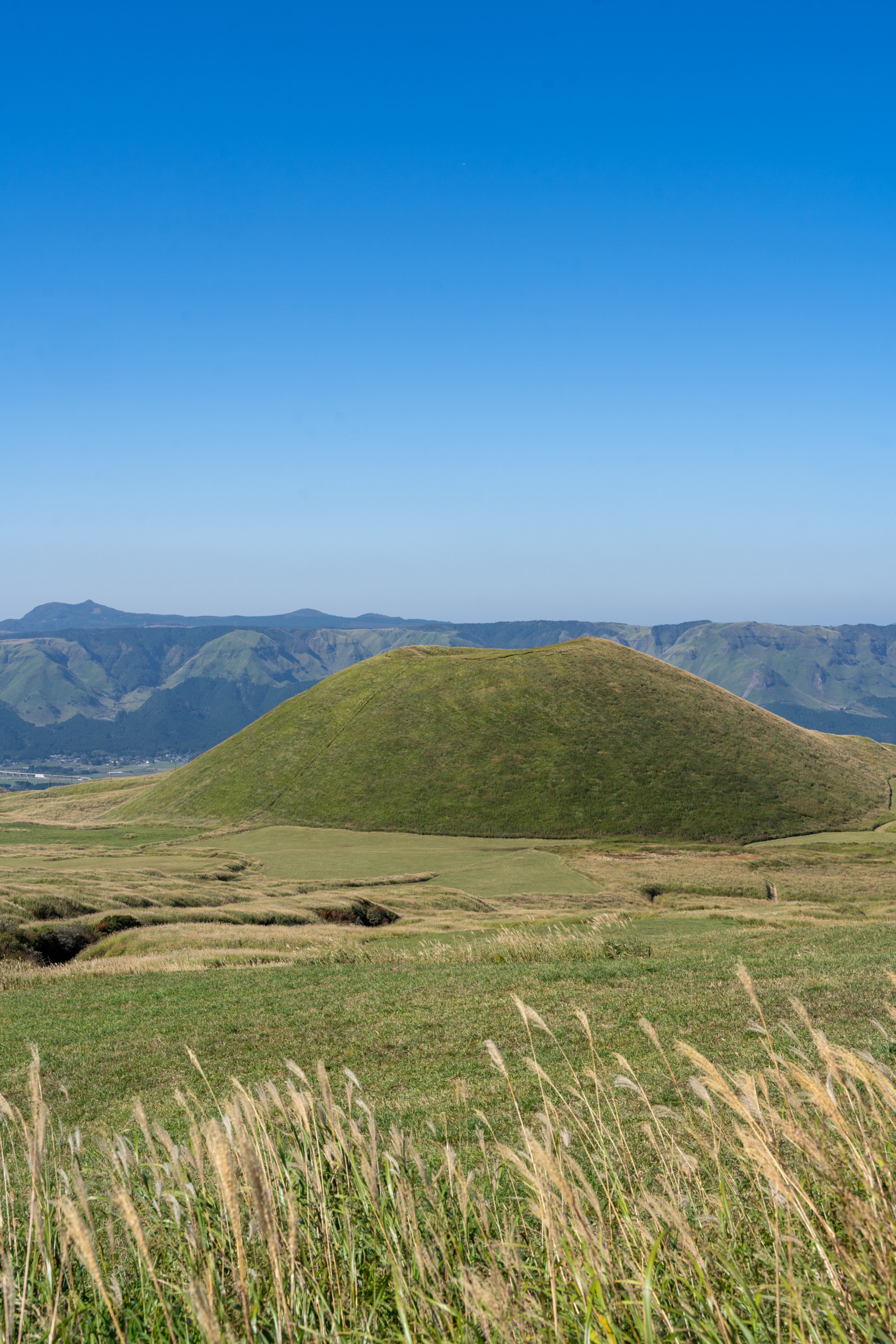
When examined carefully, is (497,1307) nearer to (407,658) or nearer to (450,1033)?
(450,1033)

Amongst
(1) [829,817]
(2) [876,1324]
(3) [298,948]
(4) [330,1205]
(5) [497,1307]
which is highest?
(5) [497,1307]

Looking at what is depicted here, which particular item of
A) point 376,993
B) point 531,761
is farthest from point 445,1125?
point 531,761

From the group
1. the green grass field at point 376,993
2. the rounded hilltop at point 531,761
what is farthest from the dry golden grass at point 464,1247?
the rounded hilltop at point 531,761

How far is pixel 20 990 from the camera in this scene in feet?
70.5

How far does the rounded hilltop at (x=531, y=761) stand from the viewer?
275 feet

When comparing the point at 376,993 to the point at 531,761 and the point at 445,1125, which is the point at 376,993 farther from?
the point at 531,761

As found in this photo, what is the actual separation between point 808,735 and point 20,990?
10749 cm

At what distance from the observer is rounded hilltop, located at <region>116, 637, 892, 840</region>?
83.8 meters

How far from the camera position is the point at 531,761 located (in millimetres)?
91938

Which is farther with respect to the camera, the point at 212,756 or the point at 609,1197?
the point at 212,756

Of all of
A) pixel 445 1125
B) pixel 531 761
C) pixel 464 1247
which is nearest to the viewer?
pixel 464 1247

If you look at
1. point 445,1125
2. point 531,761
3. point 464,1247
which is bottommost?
point 531,761

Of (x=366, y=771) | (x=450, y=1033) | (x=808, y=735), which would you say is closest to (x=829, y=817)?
(x=808, y=735)

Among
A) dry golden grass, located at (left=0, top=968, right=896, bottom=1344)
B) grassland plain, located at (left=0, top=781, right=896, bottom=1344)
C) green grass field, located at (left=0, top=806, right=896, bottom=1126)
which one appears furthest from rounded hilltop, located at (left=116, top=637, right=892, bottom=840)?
dry golden grass, located at (left=0, top=968, right=896, bottom=1344)
